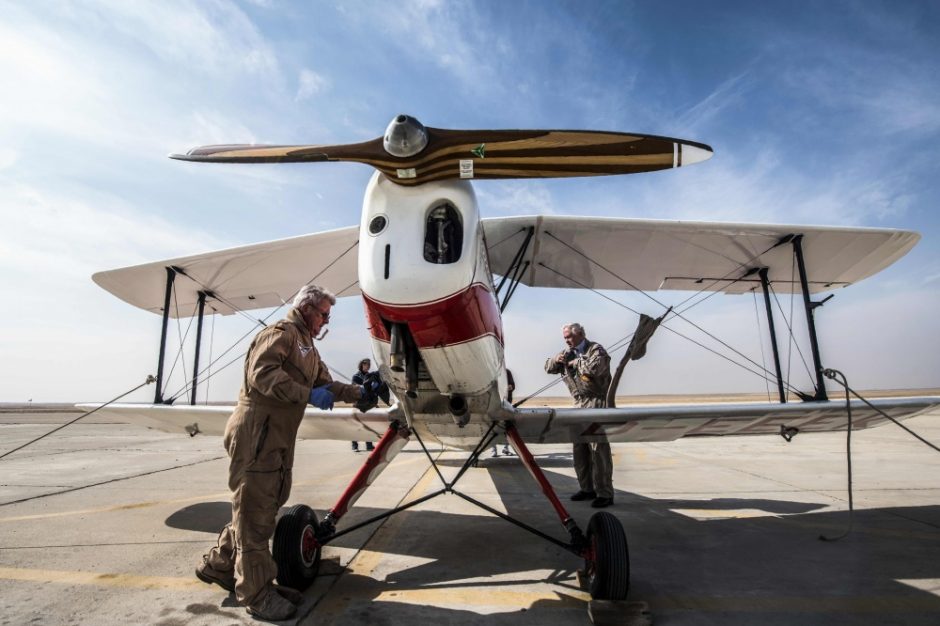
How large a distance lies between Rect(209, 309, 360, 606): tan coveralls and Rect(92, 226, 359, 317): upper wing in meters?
2.79

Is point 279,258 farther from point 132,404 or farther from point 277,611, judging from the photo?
point 277,611

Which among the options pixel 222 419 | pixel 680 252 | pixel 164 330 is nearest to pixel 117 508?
pixel 222 419

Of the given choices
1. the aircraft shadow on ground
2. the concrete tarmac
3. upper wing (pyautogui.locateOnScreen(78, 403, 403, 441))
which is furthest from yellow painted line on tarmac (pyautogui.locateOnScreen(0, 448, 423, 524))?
upper wing (pyautogui.locateOnScreen(78, 403, 403, 441))

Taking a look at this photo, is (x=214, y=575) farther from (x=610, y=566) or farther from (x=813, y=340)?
(x=813, y=340)

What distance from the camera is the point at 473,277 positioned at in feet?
10.3

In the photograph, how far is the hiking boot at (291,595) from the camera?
8.96ft

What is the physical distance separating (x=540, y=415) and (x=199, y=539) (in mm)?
3118

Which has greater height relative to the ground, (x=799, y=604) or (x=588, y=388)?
(x=588, y=388)

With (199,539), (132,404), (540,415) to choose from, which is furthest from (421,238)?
(132,404)

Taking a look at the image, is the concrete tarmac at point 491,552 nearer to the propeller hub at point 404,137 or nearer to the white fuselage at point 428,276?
the white fuselage at point 428,276

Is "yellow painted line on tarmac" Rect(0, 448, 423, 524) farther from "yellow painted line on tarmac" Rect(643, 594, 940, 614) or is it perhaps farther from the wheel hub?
"yellow painted line on tarmac" Rect(643, 594, 940, 614)

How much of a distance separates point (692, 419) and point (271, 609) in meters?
3.98

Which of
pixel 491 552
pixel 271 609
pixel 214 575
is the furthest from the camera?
pixel 491 552

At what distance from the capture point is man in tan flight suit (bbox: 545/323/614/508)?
5.85 meters
